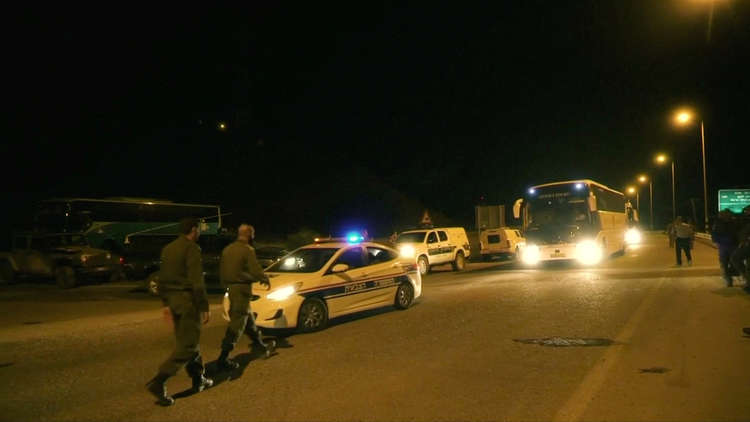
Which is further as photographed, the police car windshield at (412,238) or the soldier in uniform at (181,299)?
the police car windshield at (412,238)

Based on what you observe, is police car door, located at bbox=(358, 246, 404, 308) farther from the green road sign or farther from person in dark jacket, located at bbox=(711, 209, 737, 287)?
the green road sign

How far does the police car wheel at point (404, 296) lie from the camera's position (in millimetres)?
12609

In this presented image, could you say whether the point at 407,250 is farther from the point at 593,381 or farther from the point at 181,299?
the point at 181,299

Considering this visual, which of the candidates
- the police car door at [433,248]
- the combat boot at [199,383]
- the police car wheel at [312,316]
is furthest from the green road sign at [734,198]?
the combat boot at [199,383]

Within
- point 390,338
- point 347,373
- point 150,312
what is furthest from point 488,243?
point 347,373

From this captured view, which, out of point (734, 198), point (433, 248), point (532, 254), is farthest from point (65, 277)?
point (734, 198)

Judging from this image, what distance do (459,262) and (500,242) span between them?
5583mm

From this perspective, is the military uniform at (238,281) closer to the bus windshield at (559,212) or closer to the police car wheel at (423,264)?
the police car wheel at (423,264)

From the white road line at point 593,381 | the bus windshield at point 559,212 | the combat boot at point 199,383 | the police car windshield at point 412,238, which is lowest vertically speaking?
the white road line at point 593,381

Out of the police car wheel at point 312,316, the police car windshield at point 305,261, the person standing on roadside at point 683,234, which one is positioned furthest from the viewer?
the person standing on roadside at point 683,234

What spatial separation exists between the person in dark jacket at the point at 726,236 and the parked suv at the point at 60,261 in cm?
1801

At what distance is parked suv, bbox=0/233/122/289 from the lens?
21672mm

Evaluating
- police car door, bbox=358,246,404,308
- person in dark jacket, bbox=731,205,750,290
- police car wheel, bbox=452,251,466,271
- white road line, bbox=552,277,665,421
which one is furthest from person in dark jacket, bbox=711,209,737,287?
police car wheel, bbox=452,251,466,271

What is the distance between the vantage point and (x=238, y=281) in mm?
7758
